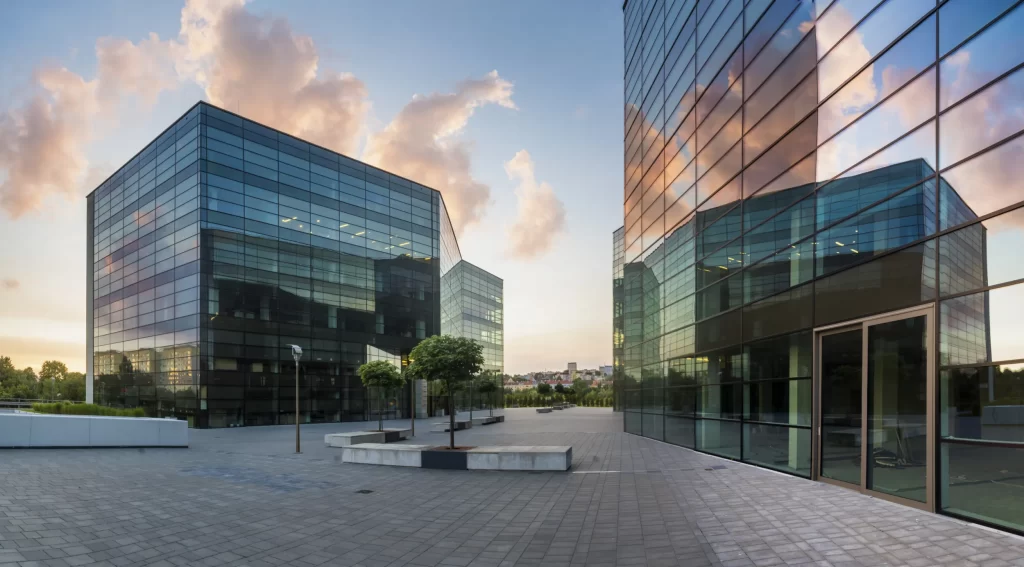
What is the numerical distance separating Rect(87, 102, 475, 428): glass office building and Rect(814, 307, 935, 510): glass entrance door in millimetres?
36534

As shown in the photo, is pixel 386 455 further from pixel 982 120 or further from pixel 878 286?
pixel 982 120

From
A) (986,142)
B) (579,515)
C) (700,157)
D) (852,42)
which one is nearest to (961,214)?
(986,142)

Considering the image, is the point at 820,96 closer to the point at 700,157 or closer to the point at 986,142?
the point at 986,142

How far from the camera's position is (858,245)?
11.7 metres

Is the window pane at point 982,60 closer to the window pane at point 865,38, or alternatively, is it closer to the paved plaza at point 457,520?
A: the window pane at point 865,38

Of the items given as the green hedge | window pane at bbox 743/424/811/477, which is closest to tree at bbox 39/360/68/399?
the green hedge

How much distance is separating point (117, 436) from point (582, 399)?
281 ft

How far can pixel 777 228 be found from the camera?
1477cm

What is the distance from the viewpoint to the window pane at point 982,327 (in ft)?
26.4

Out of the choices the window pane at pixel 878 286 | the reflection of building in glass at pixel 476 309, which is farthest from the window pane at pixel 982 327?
the reflection of building in glass at pixel 476 309

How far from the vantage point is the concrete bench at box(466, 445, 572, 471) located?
1481 cm

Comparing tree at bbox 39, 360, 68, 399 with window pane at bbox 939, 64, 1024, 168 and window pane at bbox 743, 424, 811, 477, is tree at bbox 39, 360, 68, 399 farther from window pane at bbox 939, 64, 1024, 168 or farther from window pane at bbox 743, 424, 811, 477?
window pane at bbox 939, 64, 1024, 168

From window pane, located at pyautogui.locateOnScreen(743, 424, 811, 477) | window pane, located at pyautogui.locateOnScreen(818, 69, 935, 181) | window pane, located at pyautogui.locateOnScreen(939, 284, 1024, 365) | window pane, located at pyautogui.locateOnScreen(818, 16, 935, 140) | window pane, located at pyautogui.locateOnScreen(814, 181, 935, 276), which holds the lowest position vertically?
window pane, located at pyautogui.locateOnScreen(743, 424, 811, 477)

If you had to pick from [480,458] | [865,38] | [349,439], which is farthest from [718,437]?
[349,439]
